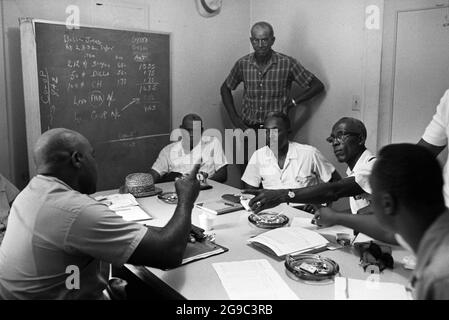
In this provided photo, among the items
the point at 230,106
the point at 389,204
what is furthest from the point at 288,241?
the point at 230,106

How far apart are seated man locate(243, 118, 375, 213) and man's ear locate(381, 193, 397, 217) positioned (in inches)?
42.8

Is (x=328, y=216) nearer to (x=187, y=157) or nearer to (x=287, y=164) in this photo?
(x=287, y=164)

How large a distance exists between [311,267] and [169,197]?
4.08 feet

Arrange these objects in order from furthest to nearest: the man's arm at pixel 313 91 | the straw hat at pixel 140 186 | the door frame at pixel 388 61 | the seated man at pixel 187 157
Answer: the man's arm at pixel 313 91 < the seated man at pixel 187 157 < the door frame at pixel 388 61 < the straw hat at pixel 140 186

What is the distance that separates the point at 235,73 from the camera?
405cm

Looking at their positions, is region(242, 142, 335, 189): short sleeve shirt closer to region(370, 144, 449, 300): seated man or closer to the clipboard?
the clipboard

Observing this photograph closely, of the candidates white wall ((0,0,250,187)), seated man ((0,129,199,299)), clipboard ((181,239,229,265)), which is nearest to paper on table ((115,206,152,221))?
clipboard ((181,239,229,265))

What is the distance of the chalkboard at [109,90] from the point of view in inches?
122

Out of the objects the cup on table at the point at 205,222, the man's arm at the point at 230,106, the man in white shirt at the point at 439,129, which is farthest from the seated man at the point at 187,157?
the man in white shirt at the point at 439,129

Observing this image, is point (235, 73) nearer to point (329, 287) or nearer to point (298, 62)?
point (298, 62)

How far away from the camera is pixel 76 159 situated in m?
1.54

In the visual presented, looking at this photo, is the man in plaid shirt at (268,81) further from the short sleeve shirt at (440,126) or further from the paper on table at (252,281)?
the paper on table at (252,281)

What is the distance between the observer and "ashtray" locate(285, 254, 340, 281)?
1522 mm

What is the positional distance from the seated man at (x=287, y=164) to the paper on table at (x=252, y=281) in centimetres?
141
